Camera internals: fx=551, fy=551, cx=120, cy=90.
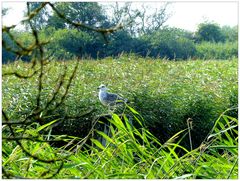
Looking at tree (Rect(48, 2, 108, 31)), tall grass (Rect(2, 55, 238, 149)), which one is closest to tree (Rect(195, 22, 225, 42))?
tree (Rect(48, 2, 108, 31))

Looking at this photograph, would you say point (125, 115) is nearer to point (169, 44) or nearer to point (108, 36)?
point (108, 36)

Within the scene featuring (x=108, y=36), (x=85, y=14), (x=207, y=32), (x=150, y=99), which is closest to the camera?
(x=150, y=99)

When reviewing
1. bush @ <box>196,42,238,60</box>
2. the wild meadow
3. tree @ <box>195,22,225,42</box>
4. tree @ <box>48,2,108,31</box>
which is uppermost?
tree @ <box>48,2,108,31</box>

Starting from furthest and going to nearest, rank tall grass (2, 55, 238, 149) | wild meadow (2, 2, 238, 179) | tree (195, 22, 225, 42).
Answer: tree (195, 22, 225, 42)
tall grass (2, 55, 238, 149)
wild meadow (2, 2, 238, 179)

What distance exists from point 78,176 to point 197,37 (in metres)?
→ 12.7

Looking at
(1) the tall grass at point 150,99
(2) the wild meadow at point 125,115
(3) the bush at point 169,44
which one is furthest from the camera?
(3) the bush at point 169,44

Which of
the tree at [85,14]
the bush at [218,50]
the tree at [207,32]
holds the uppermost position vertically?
the tree at [85,14]

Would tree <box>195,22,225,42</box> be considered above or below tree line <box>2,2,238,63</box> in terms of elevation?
below

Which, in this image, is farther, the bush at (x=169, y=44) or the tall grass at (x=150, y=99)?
the bush at (x=169, y=44)

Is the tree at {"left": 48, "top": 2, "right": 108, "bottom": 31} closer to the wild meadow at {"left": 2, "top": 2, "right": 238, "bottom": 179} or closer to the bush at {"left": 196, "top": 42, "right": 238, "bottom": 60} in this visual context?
the wild meadow at {"left": 2, "top": 2, "right": 238, "bottom": 179}

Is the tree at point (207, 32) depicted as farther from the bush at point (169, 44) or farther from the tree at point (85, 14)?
the tree at point (85, 14)

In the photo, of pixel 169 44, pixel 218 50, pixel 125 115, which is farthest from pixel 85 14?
pixel 218 50

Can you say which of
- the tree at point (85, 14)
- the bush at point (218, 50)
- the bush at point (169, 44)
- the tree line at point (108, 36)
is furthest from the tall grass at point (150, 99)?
the bush at point (218, 50)

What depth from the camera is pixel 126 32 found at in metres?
9.50
